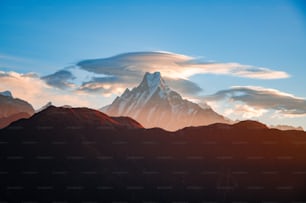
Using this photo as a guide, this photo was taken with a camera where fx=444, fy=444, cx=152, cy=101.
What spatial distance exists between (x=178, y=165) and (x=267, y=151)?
17.1 metres

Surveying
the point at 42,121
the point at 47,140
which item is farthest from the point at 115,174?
the point at 42,121

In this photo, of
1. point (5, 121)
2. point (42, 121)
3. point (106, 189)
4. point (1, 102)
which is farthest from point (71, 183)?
point (1, 102)

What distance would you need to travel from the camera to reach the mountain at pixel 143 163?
204 feet

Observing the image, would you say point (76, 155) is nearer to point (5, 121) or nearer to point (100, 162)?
point (100, 162)

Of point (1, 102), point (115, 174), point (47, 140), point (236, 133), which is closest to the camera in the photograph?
point (115, 174)

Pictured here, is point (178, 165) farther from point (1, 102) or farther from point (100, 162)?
point (1, 102)

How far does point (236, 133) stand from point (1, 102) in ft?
429

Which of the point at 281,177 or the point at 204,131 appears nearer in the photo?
the point at 281,177

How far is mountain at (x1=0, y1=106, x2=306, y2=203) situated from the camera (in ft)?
204

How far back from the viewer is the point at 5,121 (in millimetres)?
145875

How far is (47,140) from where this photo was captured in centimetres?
7375

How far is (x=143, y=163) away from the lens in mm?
70375

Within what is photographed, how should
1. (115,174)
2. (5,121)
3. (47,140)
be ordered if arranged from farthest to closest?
(5,121), (47,140), (115,174)

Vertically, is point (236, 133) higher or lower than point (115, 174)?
higher
